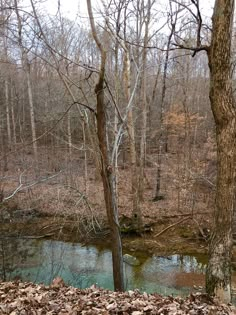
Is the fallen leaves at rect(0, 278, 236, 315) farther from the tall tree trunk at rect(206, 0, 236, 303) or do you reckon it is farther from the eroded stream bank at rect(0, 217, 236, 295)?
the eroded stream bank at rect(0, 217, 236, 295)

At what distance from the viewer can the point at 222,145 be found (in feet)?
15.6

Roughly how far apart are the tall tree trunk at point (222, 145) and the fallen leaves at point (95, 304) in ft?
1.61

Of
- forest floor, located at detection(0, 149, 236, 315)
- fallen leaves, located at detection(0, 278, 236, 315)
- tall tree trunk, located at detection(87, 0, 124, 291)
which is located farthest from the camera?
tall tree trunk, located at detection(87, 0, 124, 291)

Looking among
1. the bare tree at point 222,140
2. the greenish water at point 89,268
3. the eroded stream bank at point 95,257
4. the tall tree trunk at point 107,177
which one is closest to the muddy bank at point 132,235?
the eroded stream bank at point 95,257

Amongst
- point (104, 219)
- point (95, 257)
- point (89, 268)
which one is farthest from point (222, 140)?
point (104, 219)

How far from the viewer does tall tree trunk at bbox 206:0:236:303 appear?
461 centimetres

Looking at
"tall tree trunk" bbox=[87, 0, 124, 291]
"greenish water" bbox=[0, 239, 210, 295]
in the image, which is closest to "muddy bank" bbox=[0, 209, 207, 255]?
"greenish water" bbox=[0, 239, 210, 295]

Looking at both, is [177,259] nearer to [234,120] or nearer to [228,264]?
[228,264]

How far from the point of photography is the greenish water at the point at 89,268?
8742 mm

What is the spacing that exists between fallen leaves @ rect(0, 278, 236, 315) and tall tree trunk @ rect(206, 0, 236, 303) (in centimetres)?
49

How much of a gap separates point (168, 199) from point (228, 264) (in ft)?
36.2

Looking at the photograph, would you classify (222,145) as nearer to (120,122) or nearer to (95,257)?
(120,122)

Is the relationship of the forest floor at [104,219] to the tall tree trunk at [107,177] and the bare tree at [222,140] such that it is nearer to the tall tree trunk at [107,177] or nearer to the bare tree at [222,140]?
the tall tree trunk at [107,177]

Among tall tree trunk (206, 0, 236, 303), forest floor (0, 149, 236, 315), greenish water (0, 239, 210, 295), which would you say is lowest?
greenish water (0, 239, 210, 295)
